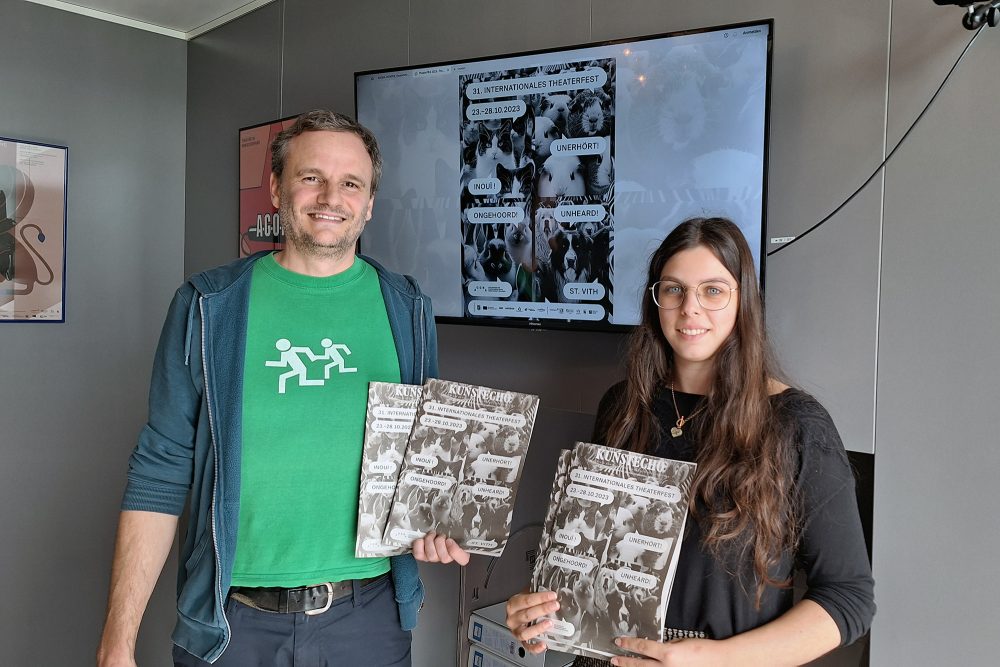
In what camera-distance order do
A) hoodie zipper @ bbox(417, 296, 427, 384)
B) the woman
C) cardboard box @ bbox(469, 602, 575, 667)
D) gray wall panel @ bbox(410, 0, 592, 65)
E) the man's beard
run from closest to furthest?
the woman
the man's beard
hoodie zipper @ bbox(417, 296, 427, 384)
cardboard box @ bbox(469, 602, 575, 667)
gray wall panel @ bbox(410, 0, 592, 65)

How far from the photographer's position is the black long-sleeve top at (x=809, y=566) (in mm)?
1169

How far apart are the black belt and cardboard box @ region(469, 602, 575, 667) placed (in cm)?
76

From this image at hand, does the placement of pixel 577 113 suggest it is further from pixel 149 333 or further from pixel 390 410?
pixel 149 333

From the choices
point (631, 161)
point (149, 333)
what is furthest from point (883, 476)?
point (149, 333)

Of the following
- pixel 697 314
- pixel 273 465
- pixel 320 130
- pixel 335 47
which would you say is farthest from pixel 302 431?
pixel 335 47

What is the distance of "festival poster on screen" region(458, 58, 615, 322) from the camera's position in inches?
73.8

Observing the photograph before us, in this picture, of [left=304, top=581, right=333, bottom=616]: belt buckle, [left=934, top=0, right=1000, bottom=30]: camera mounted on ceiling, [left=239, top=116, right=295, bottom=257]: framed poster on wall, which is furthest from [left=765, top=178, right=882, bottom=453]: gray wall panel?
[left=239, top=116, right=295, bottom=257]: framed poster on wall

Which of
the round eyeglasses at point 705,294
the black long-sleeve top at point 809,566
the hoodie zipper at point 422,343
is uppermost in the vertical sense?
the round eyeglasses at point 705,294

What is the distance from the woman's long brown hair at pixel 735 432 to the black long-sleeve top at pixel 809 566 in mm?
21

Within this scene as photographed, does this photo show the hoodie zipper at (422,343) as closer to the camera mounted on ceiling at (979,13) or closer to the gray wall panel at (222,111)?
the camera mounted on ceiling at (979,13)

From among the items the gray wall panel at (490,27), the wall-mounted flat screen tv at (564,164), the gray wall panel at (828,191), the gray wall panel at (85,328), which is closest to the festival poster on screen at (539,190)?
the wall-mounted flat screen tv at (564,164)

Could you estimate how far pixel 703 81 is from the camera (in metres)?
1.71

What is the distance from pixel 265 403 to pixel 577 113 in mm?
1061

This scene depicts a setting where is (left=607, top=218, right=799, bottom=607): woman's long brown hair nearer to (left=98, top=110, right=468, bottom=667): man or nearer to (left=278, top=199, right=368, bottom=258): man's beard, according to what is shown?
(left=98, top=110, right=468, bottom=667): man
